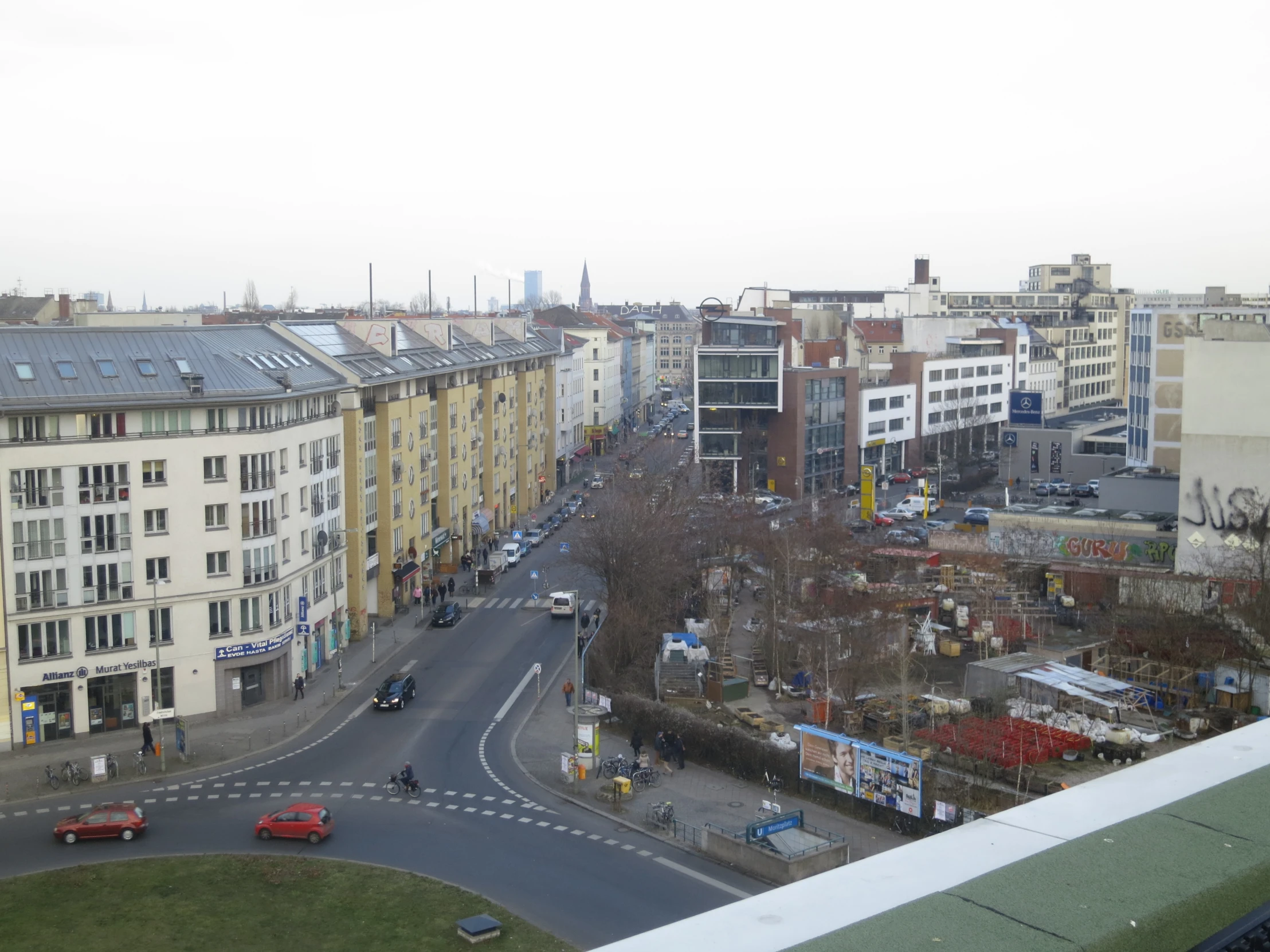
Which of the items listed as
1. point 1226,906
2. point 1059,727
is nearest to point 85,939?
point 1226,906

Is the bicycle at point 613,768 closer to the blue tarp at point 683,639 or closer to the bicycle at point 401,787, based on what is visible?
the bicycle at point 401,787

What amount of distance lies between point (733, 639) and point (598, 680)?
789 centimetres

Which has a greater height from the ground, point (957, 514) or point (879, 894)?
point (879, 894)

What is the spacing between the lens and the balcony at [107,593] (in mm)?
34531

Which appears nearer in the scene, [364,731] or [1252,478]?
[364,731]

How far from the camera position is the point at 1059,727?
3133 cm

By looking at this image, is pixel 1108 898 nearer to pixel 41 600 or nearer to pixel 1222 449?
pixel 41 600

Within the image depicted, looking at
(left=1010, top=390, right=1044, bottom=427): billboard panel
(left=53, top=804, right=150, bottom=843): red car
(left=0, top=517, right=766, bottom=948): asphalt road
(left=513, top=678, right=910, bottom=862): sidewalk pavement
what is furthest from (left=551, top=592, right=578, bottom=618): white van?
(left=1010, top=390, right=1044, bottom=427): billboard panel

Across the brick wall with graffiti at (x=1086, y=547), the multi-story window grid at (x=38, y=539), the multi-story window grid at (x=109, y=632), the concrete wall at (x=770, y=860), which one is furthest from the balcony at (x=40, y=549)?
the brick wall with graffiti at (x=1086, y=547)

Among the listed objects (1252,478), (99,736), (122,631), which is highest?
(1252,478)

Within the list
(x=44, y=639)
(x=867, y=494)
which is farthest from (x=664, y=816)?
(x=867, y=494)

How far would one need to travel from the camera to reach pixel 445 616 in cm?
4844

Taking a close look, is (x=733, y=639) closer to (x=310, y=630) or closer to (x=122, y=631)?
(x=310, y=630)

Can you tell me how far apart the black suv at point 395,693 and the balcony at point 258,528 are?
5.76 meters
